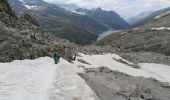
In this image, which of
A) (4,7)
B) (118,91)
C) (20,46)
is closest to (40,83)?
(118,91)

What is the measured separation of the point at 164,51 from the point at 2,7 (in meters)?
65.2

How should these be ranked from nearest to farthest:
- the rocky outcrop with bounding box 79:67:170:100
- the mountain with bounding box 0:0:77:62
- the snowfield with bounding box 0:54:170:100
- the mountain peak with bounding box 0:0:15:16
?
the snowfield with bounding box 0:54:170:100 < the rocky outcrop with bounding box 79:67:170:100 < the mountain with bounding box 0:0:77:62 < the mountain peak with bounding box 0:0:15:16

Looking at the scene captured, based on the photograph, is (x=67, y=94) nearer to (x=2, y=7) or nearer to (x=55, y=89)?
(x=55, y=89)

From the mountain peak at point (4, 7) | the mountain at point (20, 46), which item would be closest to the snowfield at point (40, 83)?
the mountain at point (20, 46)

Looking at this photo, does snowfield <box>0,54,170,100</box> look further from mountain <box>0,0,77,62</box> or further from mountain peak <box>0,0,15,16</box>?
mountain peak <box>0,0,15,16</box>

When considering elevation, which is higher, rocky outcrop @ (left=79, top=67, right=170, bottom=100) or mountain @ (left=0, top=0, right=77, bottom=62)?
mountain @ (left=0, top=0, right=77, bottom=62)

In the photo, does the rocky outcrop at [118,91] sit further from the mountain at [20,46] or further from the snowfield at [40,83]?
the mountain at [20,46]

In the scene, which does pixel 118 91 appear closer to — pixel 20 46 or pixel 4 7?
pixel 20 46

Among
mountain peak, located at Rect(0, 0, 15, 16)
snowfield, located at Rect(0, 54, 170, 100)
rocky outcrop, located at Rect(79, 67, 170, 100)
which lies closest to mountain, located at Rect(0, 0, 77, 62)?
snowfield, located at Rect(0, 54, 170, 100)

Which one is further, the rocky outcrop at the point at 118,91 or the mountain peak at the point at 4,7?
the mountain peak at the point at 4,7

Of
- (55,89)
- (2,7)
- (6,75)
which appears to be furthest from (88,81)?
(2,7)

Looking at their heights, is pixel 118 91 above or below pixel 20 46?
below

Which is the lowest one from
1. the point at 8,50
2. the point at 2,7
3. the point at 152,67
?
the point at 152,67

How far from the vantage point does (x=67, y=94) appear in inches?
973
